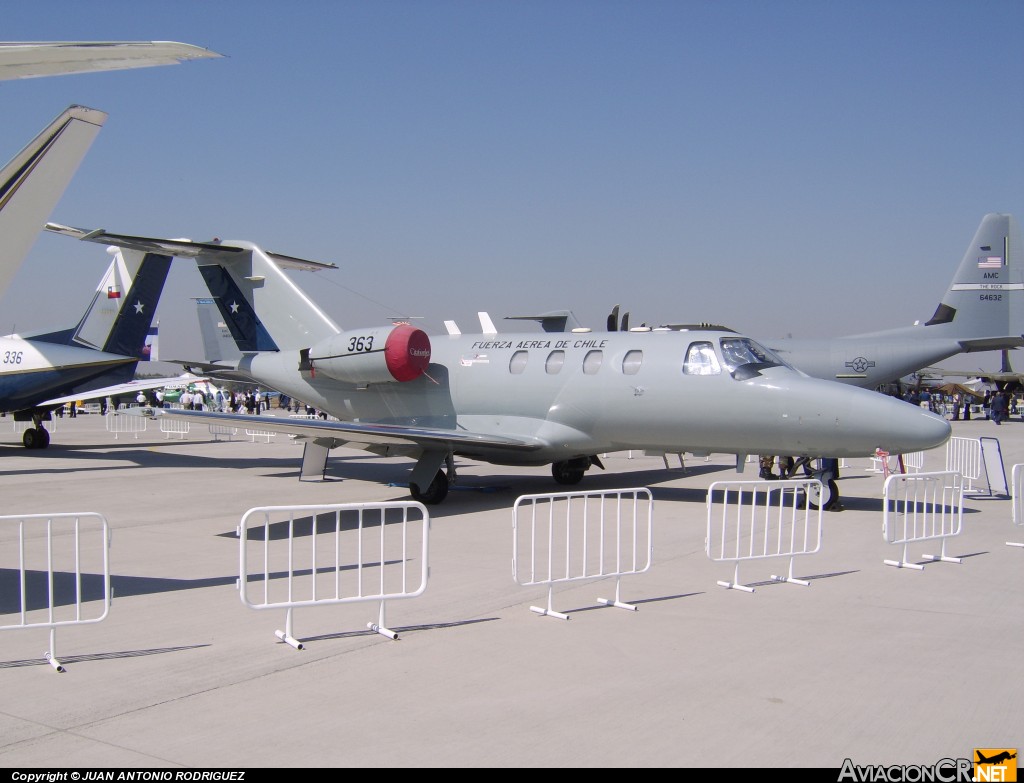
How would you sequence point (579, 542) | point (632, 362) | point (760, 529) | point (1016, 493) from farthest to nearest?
point (632, 362) → point (1016, 493) → point (760, 529) → point (579, 542)

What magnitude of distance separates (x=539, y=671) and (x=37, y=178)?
4.84 m

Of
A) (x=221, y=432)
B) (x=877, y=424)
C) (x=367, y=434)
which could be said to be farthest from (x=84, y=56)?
(x=221, y=432)

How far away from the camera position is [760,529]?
10.1 meters

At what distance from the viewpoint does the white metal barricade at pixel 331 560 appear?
5.71 m

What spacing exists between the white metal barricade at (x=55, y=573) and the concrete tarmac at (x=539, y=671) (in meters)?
0.14

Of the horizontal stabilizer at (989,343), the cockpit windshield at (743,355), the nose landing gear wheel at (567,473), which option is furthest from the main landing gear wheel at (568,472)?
the horizontal stabilizer at (989,343)

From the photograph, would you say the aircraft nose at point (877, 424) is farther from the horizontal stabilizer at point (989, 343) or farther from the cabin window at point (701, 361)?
the horizontal stabilizer at point (989, 343)

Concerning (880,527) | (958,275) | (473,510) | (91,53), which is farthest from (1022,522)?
(958,275)

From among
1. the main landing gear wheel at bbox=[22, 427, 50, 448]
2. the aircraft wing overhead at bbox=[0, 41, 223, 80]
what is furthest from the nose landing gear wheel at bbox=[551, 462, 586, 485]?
the main landing gear wheel at bbox=[22, 427, 50, 448]

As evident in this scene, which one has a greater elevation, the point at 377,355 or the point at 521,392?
the point at 377,355

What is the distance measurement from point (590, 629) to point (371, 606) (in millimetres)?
1710

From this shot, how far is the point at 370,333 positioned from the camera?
574 inches

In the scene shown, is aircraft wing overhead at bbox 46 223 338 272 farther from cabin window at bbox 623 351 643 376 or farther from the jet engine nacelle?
cabin window at bbox 623 351 643 376

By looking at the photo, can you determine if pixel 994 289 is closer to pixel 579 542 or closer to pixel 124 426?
pixel 579 542
